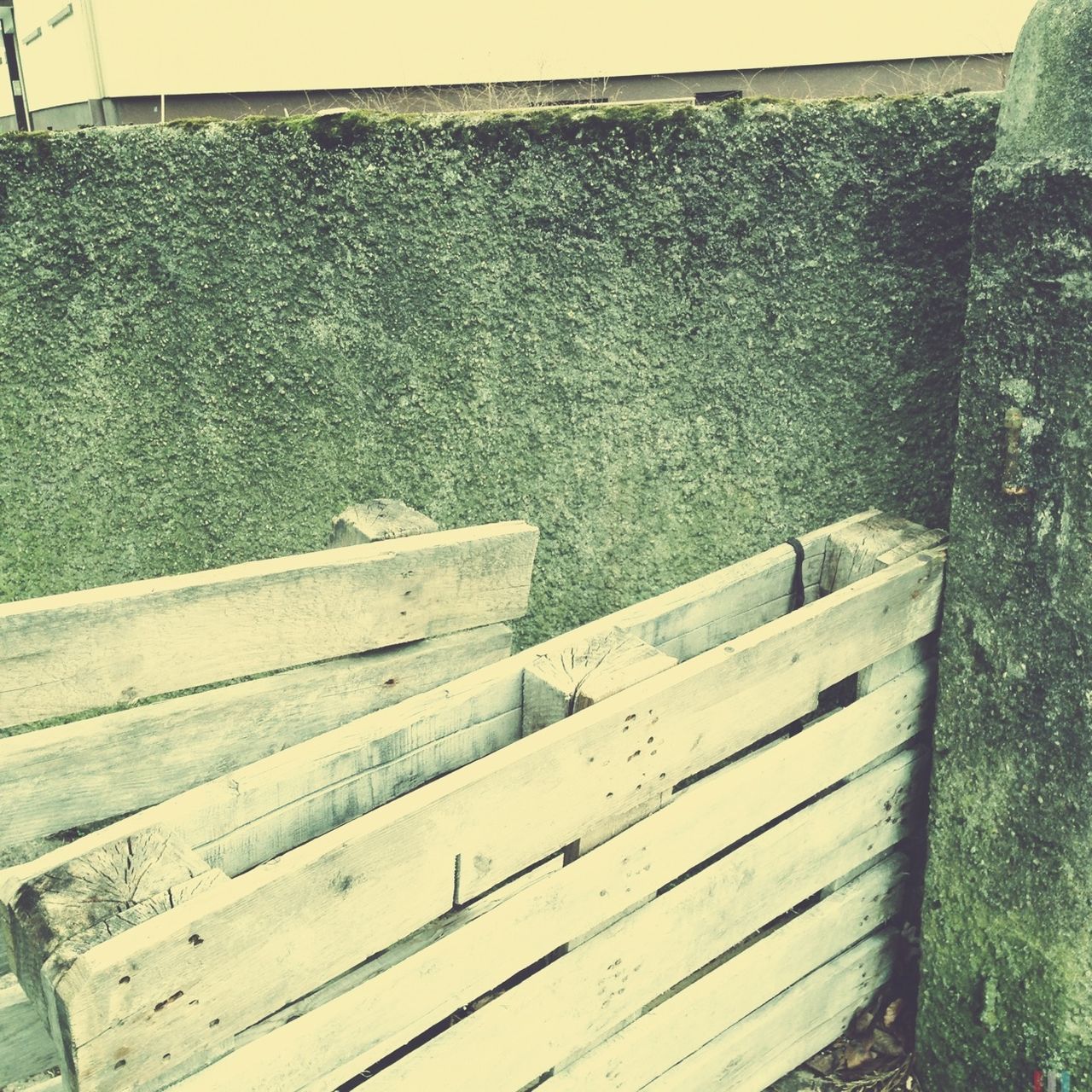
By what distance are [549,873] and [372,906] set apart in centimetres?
49

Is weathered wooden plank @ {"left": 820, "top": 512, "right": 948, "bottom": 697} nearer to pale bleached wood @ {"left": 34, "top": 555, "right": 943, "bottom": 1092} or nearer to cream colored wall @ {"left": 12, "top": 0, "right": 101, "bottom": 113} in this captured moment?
pale bleached wood @ {"left": 34, "top": 555, "right": 943, "bottom": 1092}

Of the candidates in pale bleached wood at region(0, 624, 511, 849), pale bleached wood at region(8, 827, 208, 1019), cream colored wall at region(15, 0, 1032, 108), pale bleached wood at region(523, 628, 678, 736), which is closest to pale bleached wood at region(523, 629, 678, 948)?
pale bleached wood at region(523, 628, 678, 736)

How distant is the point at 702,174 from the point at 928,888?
185cm

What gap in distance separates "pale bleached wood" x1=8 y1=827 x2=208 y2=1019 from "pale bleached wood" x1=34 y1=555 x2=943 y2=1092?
68mm

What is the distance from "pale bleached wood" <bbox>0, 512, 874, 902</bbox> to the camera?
1.53 meters

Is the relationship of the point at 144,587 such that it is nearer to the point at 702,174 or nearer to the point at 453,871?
the point at 453,871

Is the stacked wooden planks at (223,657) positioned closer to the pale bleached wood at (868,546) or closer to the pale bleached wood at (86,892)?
the pale bleached wood at (86,892)

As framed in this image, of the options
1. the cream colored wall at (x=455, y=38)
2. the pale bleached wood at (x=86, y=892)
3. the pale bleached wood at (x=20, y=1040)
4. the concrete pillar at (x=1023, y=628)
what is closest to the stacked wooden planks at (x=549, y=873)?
the pale bleached wood at (x=86, y=892)

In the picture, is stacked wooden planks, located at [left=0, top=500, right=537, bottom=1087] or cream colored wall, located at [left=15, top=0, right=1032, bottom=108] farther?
cream colored wall, located at [left=15, top=0, right=1032, bottom=108]

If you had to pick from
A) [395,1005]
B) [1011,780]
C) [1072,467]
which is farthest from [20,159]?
[1011,780]

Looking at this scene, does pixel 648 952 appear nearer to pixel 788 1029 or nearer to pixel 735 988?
pixel 735 988

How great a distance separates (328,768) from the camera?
1692mm

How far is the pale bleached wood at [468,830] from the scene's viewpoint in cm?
133

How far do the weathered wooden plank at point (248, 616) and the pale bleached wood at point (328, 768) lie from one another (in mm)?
298
